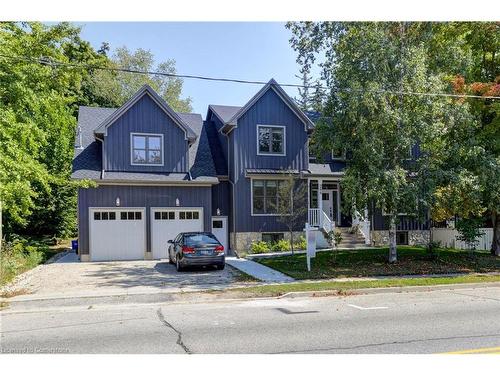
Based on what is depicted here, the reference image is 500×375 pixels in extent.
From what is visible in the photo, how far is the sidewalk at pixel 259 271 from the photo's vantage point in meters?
15.8

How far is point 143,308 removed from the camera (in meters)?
11.4

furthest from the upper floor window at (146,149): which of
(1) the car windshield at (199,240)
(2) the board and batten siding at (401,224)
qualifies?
Result: (2) the board and batten siding at (401,224)

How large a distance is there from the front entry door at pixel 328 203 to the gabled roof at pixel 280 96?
437 centimetres

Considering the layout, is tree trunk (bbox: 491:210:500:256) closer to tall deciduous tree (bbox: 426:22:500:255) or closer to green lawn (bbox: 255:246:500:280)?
tall deciduous tree (bbox: 426:22:500:255)

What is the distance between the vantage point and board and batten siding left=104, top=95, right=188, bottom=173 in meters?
23.0

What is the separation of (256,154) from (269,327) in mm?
17329

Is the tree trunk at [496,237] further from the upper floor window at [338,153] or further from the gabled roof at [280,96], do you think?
the gabled roof at [280,96]

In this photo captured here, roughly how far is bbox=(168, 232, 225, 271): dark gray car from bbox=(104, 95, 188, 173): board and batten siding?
6.32 m

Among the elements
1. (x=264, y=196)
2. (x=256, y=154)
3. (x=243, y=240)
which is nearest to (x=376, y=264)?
(x=243, y=240)

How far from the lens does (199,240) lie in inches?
715

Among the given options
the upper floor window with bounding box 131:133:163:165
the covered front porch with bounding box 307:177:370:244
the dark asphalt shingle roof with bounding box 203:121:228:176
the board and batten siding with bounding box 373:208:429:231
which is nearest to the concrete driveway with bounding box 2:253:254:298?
the upper floor window with bounding box 131:133:163:165

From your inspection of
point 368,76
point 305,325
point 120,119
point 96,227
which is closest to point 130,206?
point 96,227

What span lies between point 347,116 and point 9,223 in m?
20.5
